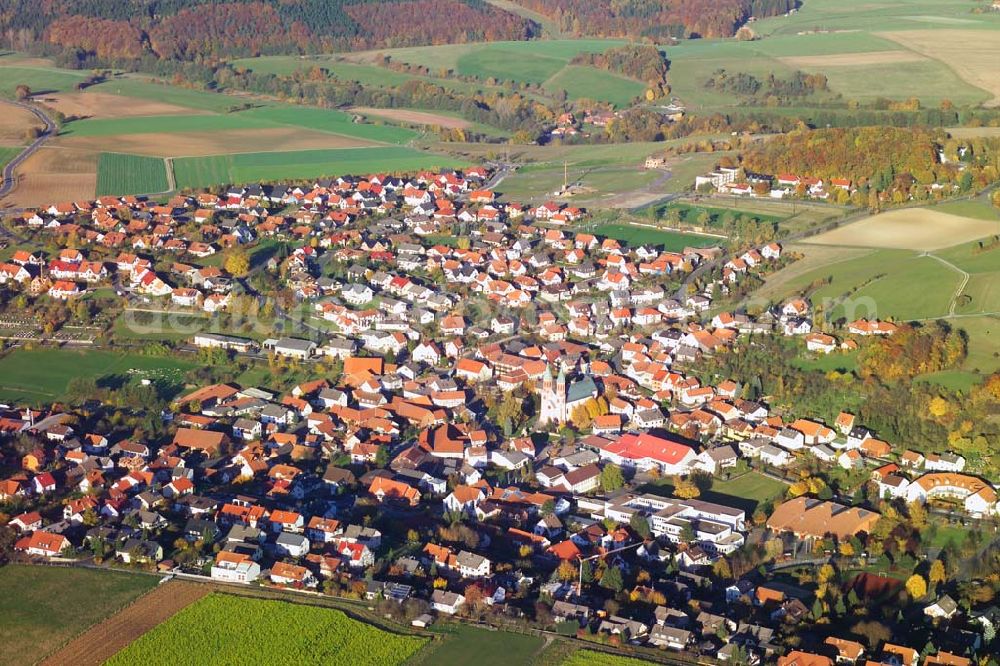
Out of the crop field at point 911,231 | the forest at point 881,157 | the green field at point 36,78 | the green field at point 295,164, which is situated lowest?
the crop field at point 911,231

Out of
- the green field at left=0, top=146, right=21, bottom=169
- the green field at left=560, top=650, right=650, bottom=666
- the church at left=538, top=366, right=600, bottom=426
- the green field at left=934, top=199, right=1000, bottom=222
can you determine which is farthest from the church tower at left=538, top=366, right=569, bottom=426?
the green field at left=0, top=146, right=21, bottom=169

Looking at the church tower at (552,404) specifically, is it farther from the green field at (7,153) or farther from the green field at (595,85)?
the green field at (595,85)

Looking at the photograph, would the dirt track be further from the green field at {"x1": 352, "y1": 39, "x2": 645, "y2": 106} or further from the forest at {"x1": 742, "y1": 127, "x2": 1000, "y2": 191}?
the green field at {"x1": 352, "y1": 39, "x2": 645, "y2": 106}

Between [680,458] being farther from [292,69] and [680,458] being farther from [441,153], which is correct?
[292,69]

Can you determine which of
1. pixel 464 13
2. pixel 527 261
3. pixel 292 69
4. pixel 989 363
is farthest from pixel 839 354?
pixel 464 13

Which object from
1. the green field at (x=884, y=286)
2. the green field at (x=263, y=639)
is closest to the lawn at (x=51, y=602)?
the green field at (x=263, y=639)

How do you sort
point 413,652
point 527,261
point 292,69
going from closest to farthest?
1. point 413,652
2. point 527,261
3. point 292,69

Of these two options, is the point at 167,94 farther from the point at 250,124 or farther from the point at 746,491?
the point at 746,491
